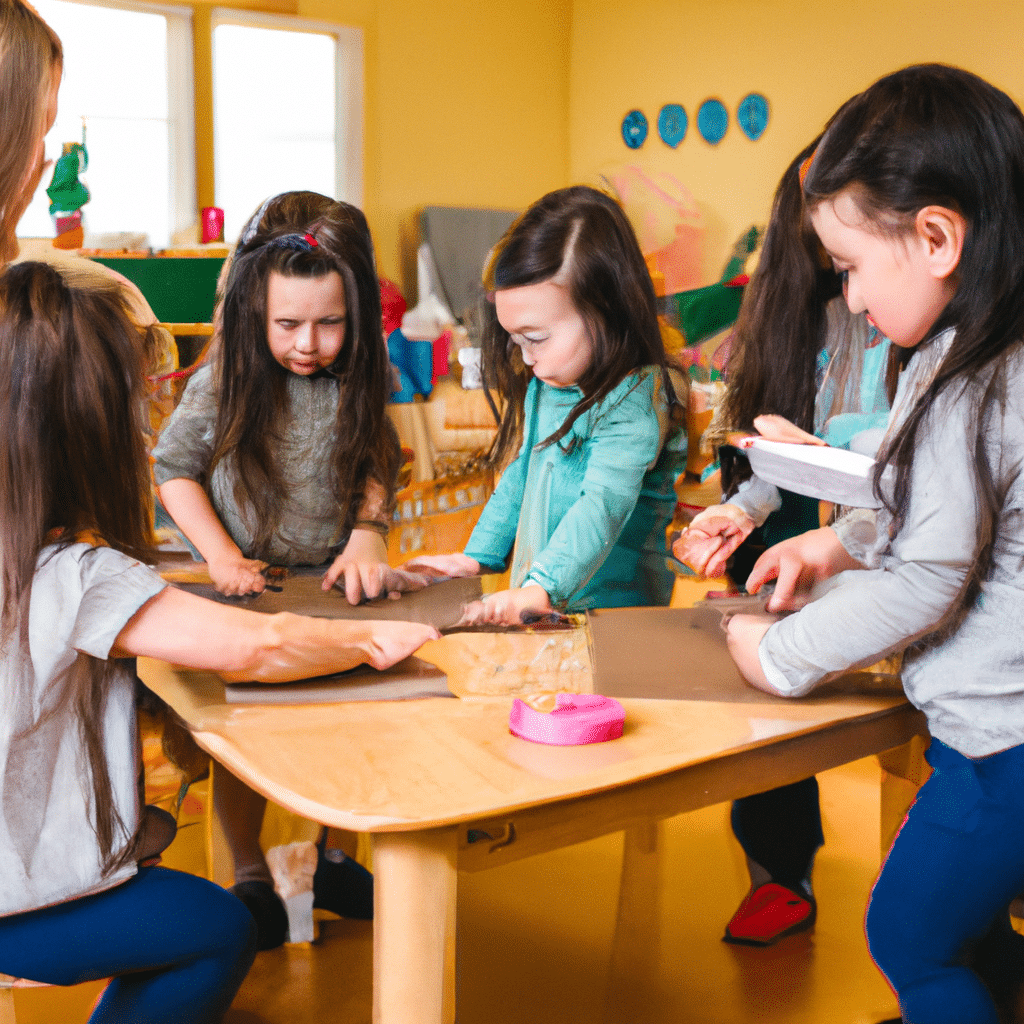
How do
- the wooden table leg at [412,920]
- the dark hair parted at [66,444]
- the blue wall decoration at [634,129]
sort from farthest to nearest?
1. the blue wall decoration at [634,129]
2. the dark hair parted at [66,444]
3. the wooden table leg at [412,920]

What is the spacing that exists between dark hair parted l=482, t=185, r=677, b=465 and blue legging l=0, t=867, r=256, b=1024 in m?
0.60

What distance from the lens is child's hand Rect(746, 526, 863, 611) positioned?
0.96 metres

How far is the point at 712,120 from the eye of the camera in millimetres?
3963

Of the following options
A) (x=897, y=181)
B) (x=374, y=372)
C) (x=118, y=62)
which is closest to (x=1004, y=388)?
(x=897, y=181)

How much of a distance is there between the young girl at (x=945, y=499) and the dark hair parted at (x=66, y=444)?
0.51m

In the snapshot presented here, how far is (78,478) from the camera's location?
79 cm

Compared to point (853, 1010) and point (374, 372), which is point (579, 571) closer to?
point (374, 372)

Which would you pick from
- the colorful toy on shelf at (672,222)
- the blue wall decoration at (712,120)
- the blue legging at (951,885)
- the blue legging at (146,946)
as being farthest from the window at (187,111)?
the blue legging at (951,885)

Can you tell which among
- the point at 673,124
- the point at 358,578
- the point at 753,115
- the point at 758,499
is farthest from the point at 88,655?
the point at 673,124

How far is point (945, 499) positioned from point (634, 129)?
13.0 ft

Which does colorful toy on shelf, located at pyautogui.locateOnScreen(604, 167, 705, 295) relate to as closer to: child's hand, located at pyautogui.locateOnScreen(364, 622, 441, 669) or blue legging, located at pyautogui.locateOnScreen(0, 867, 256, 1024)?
child's hand, located at pyautogui.locateOnScreen(364, 622, 441, 669)

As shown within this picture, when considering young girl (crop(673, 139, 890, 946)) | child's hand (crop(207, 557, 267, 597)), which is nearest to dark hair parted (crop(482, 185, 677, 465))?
young girl (crop(673, 139, 890, 946))

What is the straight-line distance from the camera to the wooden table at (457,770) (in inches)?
25.4

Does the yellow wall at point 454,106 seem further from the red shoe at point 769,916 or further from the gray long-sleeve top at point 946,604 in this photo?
the gray long-sleeve top at point 946,604
